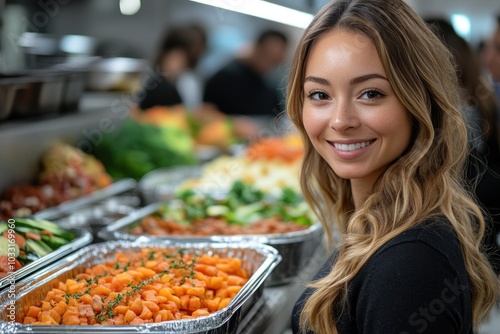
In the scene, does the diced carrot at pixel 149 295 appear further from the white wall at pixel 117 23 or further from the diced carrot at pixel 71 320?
the white wall at pixel 117 23

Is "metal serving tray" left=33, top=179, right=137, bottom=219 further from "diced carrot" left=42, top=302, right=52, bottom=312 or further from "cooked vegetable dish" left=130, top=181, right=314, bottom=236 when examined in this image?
"diced carrot" left=42, top=302, right=52, bottom=312

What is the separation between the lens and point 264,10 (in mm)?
4277

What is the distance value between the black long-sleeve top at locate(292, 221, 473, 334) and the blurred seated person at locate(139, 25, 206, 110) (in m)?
5.74

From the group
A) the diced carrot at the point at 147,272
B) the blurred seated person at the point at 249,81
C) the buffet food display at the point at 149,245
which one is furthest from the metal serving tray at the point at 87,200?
the blurred seated person at the point at 249,81

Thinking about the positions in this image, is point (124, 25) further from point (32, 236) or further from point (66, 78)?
point (32, 236)

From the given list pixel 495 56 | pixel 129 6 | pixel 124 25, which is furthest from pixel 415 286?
pixel 124 25

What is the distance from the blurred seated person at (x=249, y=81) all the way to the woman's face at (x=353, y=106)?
19.5ft

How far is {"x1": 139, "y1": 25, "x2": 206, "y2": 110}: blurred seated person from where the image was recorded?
745 cm

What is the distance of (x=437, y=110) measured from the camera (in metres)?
1.96

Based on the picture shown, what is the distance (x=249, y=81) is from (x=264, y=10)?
3618mm

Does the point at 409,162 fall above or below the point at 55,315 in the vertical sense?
above

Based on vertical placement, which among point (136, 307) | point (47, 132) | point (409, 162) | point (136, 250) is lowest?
point (136, 250)

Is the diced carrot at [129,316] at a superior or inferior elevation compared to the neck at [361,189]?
inferior

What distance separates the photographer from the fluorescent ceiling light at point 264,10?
3.72m
